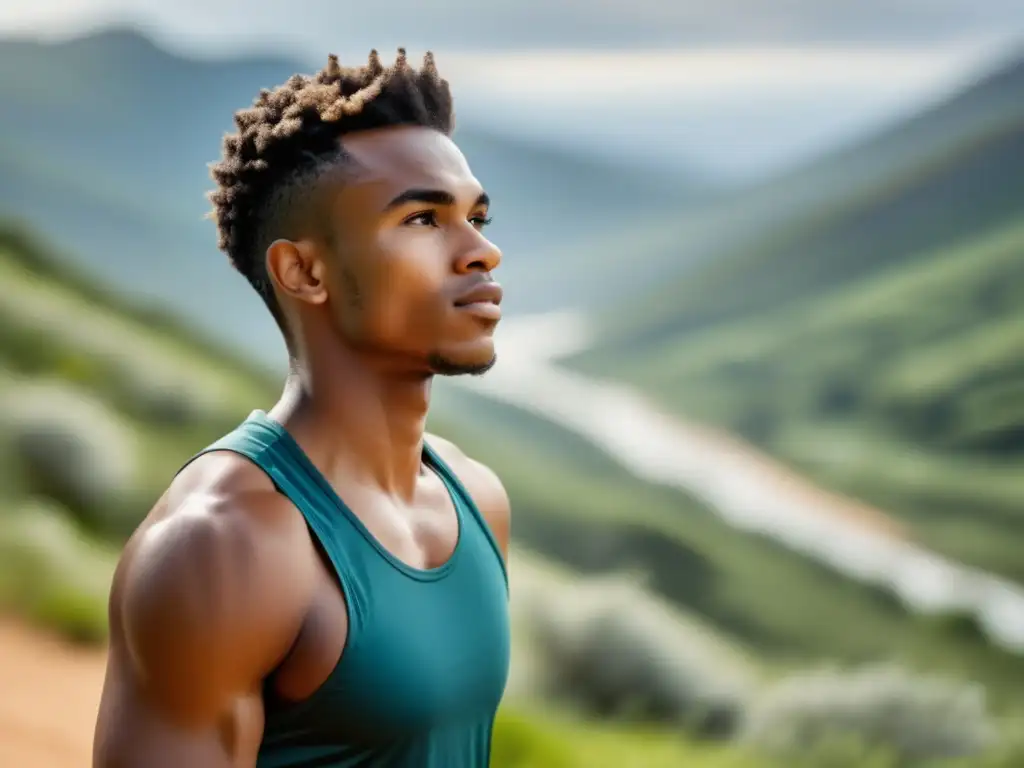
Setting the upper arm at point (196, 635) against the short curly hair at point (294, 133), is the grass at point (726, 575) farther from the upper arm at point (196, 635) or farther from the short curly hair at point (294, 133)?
the upper arm at point (196, 635)

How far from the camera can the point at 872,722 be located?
630 centimetres

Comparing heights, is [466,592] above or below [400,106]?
below

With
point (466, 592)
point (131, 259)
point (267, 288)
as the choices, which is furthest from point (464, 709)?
Answer: point (131, 259)

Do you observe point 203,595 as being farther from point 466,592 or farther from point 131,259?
point 131,259

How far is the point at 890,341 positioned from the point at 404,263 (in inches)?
431

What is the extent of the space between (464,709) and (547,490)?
7813 mm

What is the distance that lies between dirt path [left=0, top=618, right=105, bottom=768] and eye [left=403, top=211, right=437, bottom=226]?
375 cm

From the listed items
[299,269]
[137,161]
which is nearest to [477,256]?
[299,269]

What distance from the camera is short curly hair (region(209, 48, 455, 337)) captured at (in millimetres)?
1936

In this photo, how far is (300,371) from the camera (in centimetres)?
199

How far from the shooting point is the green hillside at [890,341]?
10438 millimetres

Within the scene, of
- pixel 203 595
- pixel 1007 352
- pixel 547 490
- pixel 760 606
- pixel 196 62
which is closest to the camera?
pixel 203 595

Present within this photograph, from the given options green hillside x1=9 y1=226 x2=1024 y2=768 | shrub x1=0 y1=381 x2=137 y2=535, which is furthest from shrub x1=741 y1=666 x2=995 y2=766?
shrub x1=0 y1=381 x2=137 y2=535

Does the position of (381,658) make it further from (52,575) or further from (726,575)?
(726,575)
